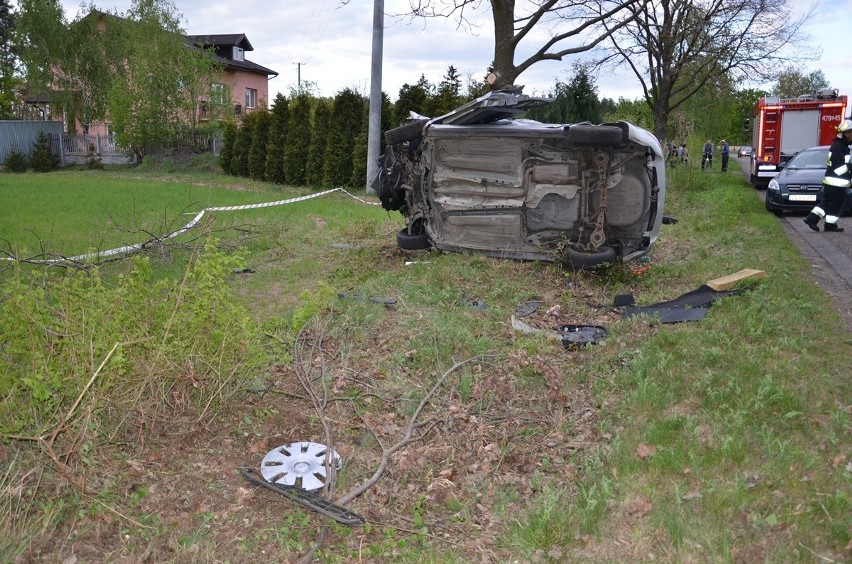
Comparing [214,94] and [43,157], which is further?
[214,94]

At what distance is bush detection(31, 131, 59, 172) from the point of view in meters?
32.7

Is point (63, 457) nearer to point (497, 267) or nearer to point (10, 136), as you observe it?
point (497, 267)

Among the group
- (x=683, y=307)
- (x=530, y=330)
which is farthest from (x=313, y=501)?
(x=683, y=307)

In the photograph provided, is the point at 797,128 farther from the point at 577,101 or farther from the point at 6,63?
the point at 6,63

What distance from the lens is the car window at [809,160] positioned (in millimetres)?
15127

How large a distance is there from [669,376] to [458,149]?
181 inches

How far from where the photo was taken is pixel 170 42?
3186cm

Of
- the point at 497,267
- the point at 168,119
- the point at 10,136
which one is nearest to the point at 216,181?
the point at 168,119

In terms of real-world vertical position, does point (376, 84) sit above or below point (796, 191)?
above

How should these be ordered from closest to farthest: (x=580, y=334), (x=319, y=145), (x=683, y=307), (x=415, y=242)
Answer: (x=580, y=334)
(x=683, y=307)
(x=415, y=242)
(x=319, y=145)

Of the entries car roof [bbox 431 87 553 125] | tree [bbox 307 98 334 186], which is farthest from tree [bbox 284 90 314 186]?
car roof [bbox 431 87 553 125]

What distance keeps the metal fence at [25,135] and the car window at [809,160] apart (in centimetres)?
3198

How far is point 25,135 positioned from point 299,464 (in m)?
Result: 36.8

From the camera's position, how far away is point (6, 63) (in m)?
49.0
